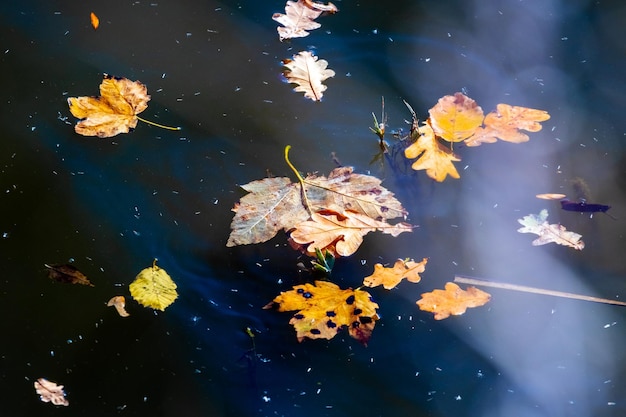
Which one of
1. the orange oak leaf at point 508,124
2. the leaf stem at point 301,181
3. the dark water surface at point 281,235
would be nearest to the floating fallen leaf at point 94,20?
the dark water surface at point 281,235

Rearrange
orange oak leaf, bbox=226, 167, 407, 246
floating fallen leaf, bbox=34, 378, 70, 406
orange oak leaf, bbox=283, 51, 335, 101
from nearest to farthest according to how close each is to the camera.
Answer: floating fallen leaf, bbox=34, 378, 70, 406 < orange oak leaf, bbox=226, 167, 407, 246 < orange oak leaf, bbox=283, 51, 335, 101

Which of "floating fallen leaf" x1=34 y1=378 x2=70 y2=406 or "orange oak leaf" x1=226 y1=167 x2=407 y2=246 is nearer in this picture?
"floating fallen leaf" x1=34 y1=378 x2=70 y2=406

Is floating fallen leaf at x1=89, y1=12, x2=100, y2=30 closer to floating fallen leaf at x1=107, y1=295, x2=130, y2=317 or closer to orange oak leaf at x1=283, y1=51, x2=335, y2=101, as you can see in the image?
orange oak leaf at x1=283, y1=51, x2=335, y2=101

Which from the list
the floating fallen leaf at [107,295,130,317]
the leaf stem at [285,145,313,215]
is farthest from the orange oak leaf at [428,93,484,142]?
the floating fallen leaf at [107,295,130,317]

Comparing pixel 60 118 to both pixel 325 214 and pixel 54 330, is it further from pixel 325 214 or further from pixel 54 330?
pixel 325 214

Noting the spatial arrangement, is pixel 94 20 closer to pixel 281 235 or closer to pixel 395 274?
pixel 281 235

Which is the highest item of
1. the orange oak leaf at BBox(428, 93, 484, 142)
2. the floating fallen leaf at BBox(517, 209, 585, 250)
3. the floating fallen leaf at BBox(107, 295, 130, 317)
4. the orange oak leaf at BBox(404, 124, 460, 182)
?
the orange oak leaf at BBox(428, 93, 484, 142)
